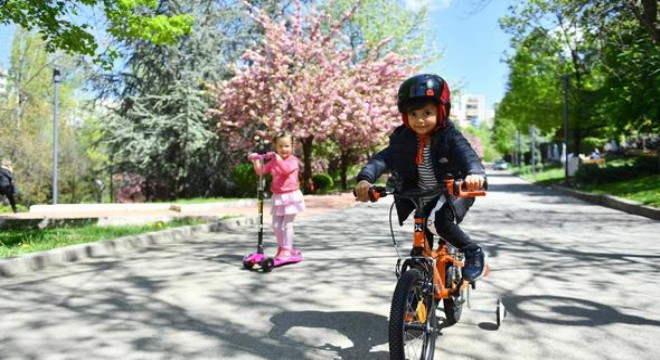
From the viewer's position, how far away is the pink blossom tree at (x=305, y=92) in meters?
21.7

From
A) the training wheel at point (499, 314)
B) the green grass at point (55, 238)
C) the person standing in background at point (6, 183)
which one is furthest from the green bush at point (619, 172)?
the training wheel at point (499, 314)

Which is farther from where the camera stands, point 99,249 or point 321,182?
point 321,182

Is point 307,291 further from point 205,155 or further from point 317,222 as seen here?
point 205,155

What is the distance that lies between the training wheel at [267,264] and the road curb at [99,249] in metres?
2.53

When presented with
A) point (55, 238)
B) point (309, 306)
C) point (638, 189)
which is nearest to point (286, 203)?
point (309, 306)

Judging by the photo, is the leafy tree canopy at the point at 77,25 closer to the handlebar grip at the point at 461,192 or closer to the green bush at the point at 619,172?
the handlebar grip at the point at 461,192

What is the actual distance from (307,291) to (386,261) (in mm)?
1883

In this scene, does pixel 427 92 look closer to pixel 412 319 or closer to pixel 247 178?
pixel 412 319

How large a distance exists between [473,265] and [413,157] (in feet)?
2.51

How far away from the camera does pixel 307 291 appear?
5.29m

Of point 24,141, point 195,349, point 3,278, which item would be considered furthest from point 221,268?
point 24,141

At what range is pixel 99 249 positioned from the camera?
7.61m

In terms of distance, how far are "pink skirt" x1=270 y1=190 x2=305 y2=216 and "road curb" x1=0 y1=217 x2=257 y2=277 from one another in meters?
2.59

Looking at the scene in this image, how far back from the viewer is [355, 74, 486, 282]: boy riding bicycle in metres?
3.33
